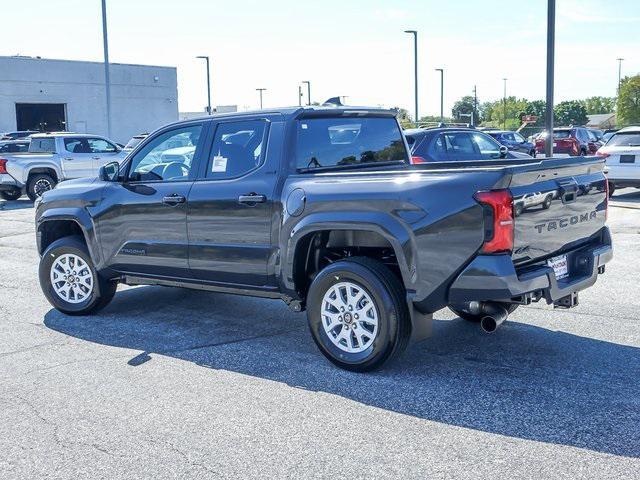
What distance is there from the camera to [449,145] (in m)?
14.0

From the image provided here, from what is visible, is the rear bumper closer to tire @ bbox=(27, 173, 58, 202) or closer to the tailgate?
the tailgate

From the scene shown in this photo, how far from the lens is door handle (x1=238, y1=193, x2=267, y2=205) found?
231 inches

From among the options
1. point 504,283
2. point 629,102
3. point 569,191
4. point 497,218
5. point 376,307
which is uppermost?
point 629,102

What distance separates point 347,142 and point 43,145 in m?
16.7

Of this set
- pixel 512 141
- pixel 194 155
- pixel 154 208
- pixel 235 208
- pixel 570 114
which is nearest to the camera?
pixel 235 208

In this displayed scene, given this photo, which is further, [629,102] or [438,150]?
[629,102]

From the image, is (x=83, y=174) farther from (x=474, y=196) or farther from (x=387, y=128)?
(x=474, y=196)

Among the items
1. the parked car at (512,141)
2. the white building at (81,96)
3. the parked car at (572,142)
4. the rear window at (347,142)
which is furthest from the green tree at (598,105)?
the rear window at (347,142)

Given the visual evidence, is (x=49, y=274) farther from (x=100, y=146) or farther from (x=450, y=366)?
(x=100, y=146)

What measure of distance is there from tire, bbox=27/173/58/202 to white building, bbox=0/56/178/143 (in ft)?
88.0

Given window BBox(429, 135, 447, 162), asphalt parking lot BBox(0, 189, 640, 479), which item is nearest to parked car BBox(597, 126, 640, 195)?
window BBox(429, 135, 447, 162)

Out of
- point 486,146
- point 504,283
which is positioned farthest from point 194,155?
point 486,146

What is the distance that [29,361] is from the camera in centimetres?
591

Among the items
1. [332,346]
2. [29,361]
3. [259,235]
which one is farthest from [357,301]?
[29,361]
